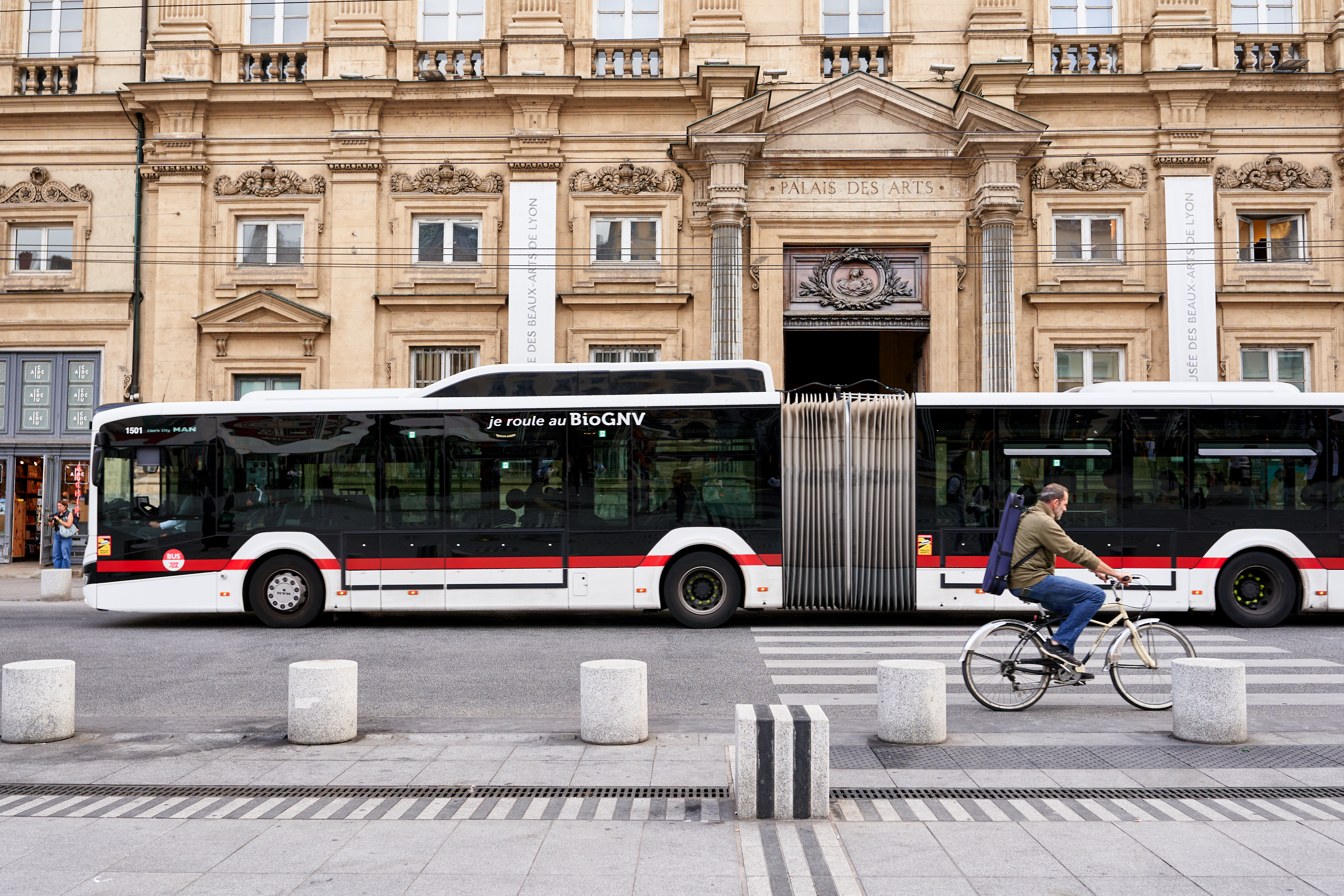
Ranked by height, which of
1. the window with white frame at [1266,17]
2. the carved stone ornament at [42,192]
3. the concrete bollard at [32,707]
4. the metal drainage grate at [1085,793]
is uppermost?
the window with white frame at [1266,17]

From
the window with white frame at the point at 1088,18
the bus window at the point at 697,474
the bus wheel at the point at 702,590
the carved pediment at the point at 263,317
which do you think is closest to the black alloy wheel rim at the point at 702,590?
the bus wheel at the point at 702,590

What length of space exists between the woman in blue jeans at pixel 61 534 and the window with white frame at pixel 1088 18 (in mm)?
22879

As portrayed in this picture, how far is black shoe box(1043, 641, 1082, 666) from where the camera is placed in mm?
8695

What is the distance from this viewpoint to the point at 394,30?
2392 cm

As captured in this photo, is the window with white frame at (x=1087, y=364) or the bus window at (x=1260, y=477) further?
the window with white frame at (x=1087, y=364)

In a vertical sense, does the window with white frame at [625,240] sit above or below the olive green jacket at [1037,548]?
above

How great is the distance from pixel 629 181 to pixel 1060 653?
55.8 ft

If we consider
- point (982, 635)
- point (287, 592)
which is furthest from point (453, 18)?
point (982, 635)

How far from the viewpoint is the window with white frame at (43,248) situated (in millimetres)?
24062

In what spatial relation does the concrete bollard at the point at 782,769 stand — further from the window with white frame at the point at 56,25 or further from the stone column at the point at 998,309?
the window with white frame at the point at 56,25

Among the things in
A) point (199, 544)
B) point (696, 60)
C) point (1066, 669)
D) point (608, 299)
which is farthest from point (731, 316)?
point (1066, 669)

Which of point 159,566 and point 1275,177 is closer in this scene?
point 159,566

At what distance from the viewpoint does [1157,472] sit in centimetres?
1431

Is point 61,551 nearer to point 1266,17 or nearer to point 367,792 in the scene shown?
point 367,792
